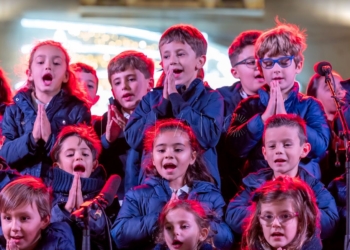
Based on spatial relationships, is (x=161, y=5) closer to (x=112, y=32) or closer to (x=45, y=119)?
(x=112, y=32)

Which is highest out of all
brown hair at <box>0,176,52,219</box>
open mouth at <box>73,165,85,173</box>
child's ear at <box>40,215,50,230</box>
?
open mouth at <box>73,165,85,173</box>

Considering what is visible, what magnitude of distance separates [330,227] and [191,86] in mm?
900

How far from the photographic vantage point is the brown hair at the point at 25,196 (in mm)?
3080

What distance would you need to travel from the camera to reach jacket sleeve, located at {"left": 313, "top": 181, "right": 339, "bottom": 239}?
10.6 ft

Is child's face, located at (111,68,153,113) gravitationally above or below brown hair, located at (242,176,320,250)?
above

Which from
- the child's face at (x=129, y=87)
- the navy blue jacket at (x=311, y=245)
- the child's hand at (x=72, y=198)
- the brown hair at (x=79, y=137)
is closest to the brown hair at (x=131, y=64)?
the child's face at (x=129, y=87)

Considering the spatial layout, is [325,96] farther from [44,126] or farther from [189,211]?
[44,126]

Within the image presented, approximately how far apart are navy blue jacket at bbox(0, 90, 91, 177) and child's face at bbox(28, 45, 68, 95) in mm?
54

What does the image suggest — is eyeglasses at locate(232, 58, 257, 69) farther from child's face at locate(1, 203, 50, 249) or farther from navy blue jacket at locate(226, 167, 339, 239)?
child's face at locate(1, 203, 50, 249)

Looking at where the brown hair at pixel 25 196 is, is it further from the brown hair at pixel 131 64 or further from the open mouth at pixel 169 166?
the brown hair at pixel 131 64

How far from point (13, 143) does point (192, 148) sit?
849 millimetres

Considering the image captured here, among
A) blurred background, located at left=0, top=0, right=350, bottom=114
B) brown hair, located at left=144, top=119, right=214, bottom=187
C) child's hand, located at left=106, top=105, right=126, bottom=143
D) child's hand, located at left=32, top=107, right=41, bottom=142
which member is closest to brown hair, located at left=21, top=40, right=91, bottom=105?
child's hand, located at left=106, top=105, right=126, bottom=143

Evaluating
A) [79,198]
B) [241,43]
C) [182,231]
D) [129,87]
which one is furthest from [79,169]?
[241,43]

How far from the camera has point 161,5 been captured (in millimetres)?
4902
